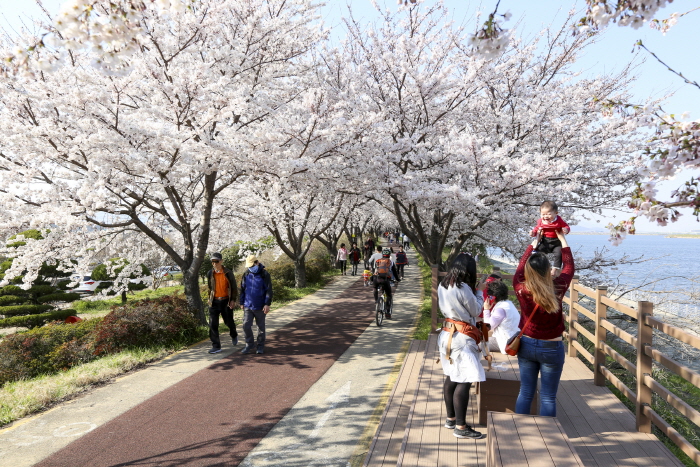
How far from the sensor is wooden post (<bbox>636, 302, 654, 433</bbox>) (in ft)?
13.1

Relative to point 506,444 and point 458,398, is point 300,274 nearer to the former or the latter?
point 458,398

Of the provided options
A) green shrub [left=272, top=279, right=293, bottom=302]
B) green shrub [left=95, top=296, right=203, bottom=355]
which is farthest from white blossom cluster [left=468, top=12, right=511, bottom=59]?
green shrub [left=272, top=279, right=293, bottom=302]

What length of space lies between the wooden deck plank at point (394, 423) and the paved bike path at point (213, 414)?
1363 mm

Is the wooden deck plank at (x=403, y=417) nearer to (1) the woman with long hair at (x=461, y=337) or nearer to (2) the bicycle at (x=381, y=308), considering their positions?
(1) the woman with long hair at (x=461, y=337)

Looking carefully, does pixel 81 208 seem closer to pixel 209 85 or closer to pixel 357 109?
pixel 209 85

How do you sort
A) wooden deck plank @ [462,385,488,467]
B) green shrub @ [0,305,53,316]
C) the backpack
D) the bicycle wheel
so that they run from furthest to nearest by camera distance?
1. green shrub @ [0,305,53,316]
2. the backpack
3. the bicycle wheel
4. wooden deck plank @ [462,385,488,467]

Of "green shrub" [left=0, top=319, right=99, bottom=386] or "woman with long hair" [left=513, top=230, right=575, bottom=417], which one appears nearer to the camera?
"woman with long hair" [left=513, top=230, right=575, bottom=417]

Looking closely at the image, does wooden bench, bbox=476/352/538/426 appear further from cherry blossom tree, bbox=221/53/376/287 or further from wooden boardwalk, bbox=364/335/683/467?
cherry blossom tree, bbox=221/53/376/287

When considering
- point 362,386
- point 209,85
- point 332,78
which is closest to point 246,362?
point 362,386

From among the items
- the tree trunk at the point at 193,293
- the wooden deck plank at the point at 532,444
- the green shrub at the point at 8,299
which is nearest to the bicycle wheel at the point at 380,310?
the tree trunk at the point at 193,293

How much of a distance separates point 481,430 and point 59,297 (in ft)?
73.9

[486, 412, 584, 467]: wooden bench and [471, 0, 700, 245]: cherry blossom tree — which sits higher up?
[471, 0, 700, 245]: cherry blossom tree

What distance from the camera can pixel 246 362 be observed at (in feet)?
25.6

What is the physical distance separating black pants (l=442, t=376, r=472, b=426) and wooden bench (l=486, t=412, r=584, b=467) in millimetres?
514
